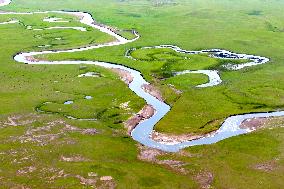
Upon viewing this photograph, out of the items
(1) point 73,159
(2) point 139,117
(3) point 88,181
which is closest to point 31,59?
(2) point 139,117

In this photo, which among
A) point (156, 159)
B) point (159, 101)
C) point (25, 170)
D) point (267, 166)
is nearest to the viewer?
point (25, 170)

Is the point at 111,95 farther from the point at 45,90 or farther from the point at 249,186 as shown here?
the point at 249,186

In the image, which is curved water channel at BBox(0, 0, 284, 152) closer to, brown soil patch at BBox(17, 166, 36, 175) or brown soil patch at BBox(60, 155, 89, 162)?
brown soil patch at BBox(60, 155, 89, 162)

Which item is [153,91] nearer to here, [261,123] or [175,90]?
[175,90]

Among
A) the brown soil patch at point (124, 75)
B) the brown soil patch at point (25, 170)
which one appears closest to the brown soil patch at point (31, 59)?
the brown soil patch at point (124, 75)

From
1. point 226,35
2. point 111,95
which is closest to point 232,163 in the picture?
point 111,95

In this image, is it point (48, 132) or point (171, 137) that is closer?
point (171, 137)

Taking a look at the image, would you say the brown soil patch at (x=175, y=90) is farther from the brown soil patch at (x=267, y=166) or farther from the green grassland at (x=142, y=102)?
the brown soil patch at (x=267, y=166)
